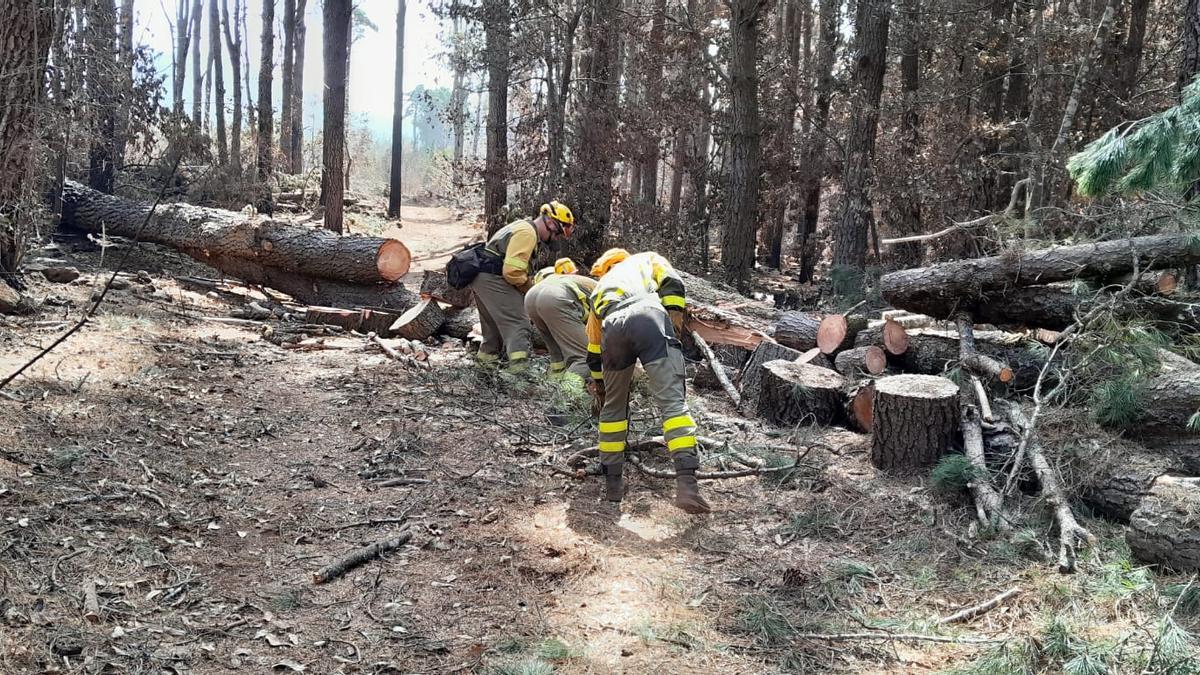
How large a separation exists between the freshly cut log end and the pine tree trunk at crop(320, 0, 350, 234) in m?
6.04

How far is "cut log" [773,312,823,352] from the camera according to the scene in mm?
8320

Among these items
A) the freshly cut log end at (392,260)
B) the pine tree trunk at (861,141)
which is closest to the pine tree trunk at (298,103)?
the freshly cut log end at (392,260)

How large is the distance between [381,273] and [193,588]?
6613 mm

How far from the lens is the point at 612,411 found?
550cm

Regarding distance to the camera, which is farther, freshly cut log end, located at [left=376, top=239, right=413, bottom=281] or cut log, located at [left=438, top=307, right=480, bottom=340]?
freshly cut log end, located at [left=376, top=239, right=413, bottom=281]

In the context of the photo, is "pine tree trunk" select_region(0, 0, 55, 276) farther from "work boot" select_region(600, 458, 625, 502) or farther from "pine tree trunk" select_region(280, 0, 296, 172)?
"pine tree trunk" select_region(280, 0, 296, 172)

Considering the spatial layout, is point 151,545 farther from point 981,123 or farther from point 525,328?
point 981,123

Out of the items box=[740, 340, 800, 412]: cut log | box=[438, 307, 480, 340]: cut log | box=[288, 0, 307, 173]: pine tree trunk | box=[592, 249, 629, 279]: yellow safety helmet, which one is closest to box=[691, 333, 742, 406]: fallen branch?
box=[740, 340, 800, 412]: cut log

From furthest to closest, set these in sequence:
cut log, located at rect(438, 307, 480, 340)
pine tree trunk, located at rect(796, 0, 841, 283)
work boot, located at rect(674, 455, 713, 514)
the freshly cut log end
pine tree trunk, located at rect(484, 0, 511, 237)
→ pine tree trunk, located at rect(796, 0, 841, 283)
pine tree trunk, located at rect(484, 0, 511, 237)
the freshly cut log end
cut log, located at rect(438, 307, 480, 340)
work boot, located at rect(674, 455, 713, 514)

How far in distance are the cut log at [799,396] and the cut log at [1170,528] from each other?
267 cm

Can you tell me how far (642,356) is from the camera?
5348 millimetres

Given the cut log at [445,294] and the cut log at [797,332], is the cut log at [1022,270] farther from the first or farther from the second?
the cut log at [445,294]

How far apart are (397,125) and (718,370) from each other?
→ 2045 centimetres

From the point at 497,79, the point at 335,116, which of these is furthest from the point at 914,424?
the point at 335,116
